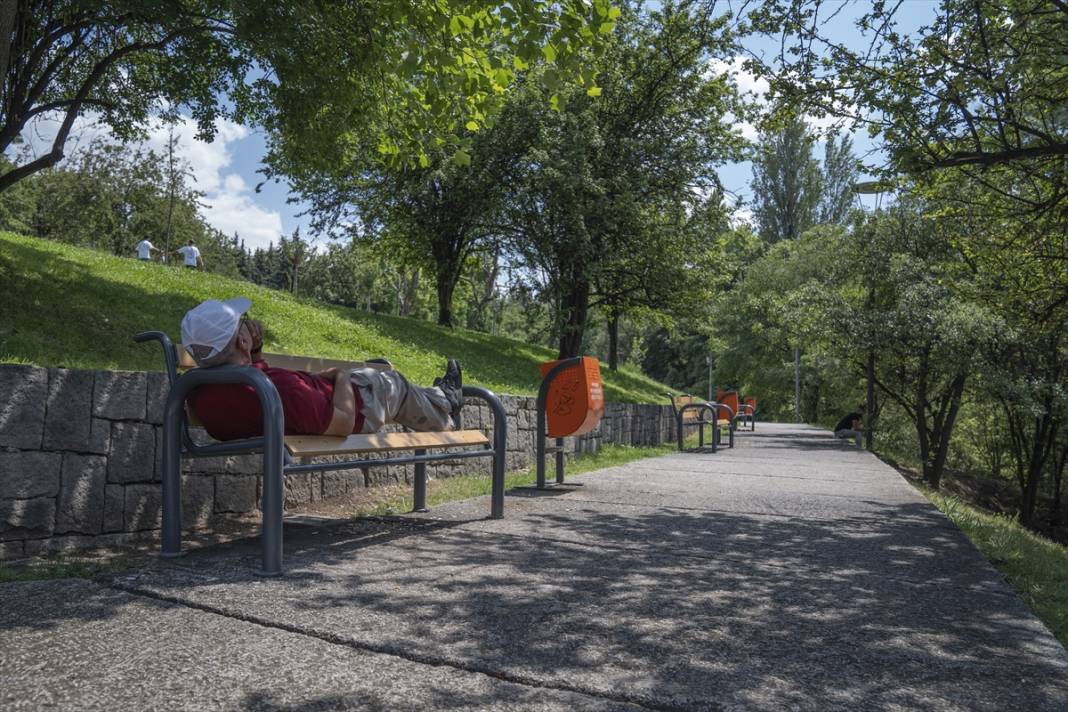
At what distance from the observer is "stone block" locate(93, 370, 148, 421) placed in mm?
3820

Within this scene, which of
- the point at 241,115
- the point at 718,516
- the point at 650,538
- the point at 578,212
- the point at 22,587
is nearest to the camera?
the point at 22,587

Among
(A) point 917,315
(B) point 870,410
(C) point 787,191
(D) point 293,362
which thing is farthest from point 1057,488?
(C) point 787,191

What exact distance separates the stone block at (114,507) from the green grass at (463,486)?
1.60 meters

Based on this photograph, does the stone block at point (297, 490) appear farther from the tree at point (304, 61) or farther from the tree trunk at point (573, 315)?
the tree trunk at point (573, 315)

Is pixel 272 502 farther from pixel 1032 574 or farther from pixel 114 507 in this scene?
pixel 1032 574

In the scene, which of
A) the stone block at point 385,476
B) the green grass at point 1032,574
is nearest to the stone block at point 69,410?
the stone block at point 385,476

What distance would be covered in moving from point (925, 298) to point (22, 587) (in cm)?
1800

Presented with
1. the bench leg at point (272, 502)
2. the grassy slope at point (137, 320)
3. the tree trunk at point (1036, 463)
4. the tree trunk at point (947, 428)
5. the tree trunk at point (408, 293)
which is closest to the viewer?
the bench leg at point (272, 502)

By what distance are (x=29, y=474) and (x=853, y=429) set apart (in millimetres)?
18402

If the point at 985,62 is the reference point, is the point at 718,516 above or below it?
below

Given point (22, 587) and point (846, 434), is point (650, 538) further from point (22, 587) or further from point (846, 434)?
point (846, 434)

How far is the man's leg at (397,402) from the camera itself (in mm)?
4168

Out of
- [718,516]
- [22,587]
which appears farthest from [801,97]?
[22,587]

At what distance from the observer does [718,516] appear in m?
5.78
